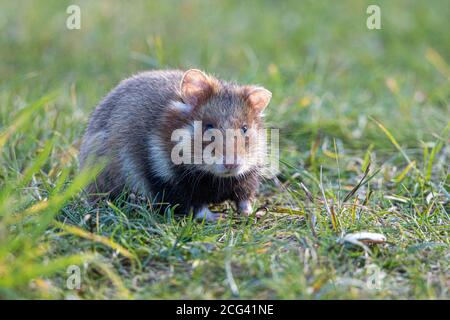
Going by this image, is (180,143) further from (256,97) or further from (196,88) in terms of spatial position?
(256,97)

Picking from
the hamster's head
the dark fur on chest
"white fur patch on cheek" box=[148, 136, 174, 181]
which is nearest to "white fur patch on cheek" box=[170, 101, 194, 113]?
the hamster's head

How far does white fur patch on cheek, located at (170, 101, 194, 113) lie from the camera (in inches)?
184

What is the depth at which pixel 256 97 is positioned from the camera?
480cm

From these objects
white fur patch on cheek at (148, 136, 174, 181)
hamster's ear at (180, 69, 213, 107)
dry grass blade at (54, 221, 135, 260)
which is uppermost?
hamster's ear at (180, 69, 213, 107)

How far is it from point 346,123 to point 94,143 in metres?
2.50

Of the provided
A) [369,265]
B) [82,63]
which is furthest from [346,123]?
[82,63]

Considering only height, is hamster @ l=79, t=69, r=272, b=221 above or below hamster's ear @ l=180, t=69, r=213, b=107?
below

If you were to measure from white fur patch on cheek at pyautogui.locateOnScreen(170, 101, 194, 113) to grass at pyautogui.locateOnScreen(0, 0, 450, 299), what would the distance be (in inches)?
27.2

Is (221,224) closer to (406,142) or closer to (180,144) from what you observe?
(180,144)

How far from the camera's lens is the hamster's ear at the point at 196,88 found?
15.2 ft

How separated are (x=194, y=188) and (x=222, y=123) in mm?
490

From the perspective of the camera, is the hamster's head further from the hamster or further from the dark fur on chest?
the dark fur on chest

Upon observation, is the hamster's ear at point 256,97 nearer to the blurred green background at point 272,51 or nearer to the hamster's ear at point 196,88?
the hamster's ear at point 196,88

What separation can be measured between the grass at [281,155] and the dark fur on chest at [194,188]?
0.54 feet
